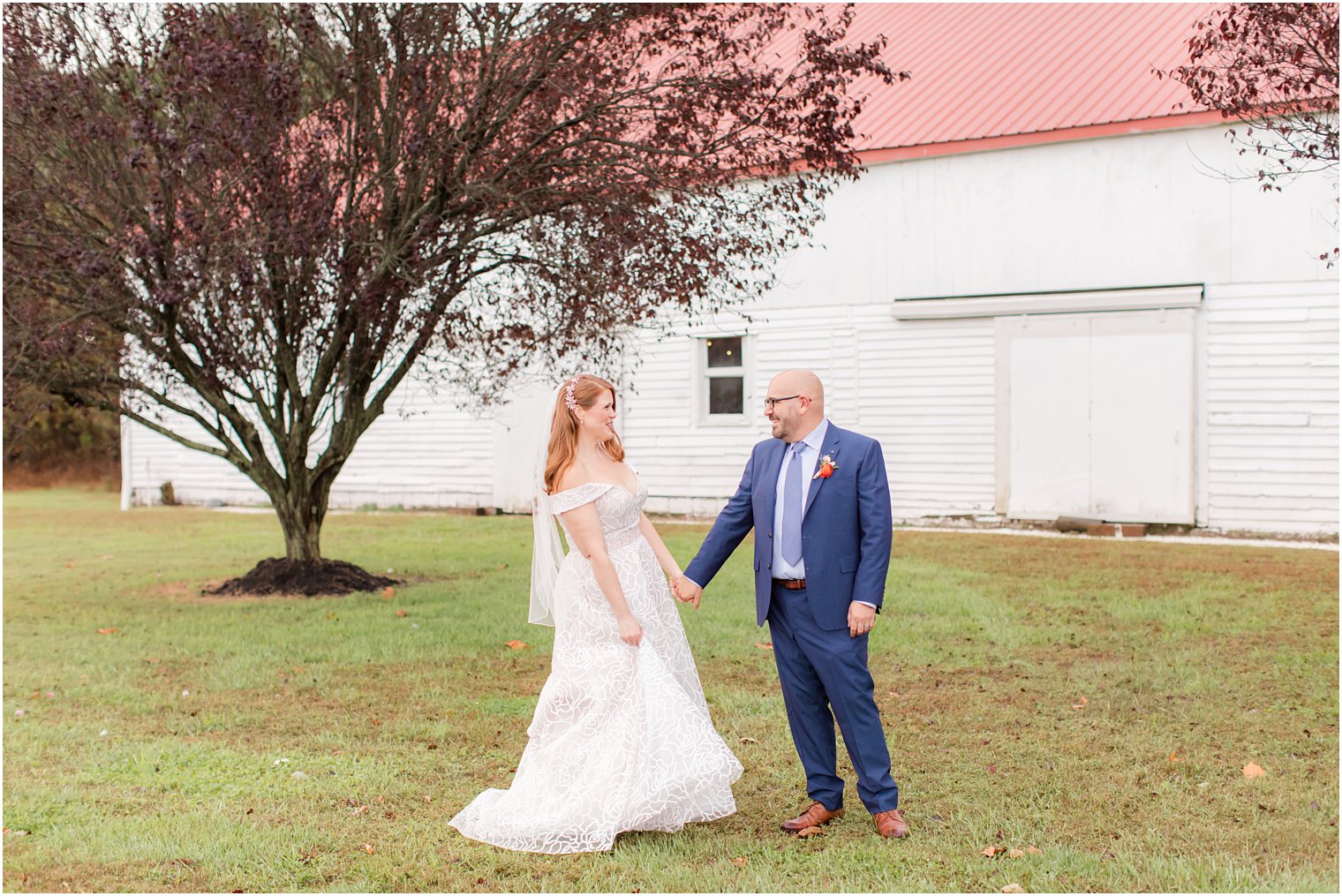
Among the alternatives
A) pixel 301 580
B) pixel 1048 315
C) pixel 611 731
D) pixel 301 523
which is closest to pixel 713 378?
pixel 1048 315

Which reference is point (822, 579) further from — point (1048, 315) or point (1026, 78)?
point (1026, 78)

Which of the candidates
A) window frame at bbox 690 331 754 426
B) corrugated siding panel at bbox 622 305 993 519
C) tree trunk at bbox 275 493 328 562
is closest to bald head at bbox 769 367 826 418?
tree trunk at bbox 275 493 328 562

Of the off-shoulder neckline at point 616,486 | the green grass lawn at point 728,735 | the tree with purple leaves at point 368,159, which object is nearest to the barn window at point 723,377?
the green grass lawn at point 728,735

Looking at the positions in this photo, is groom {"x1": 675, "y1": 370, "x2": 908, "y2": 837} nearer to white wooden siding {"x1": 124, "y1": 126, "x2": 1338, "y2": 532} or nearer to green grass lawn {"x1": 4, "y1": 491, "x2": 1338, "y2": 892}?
green grass lawn {"x1": 4, "y1": 491, "x2": 1338, "y2": 892}

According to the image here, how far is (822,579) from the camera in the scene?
16.8ft

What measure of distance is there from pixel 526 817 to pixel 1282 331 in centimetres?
1412

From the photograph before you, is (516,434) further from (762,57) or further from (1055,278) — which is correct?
(1055,278)

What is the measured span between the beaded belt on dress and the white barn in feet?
35.8

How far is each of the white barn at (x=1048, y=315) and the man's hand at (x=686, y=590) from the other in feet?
36.1

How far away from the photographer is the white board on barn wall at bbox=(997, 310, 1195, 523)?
1638cm

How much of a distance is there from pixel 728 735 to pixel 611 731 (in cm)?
193

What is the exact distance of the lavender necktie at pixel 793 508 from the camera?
5.24 m

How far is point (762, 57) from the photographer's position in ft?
67.6

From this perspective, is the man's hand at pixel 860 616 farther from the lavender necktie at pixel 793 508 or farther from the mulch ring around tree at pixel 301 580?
the mulch ring around tree at pixel 301 580
